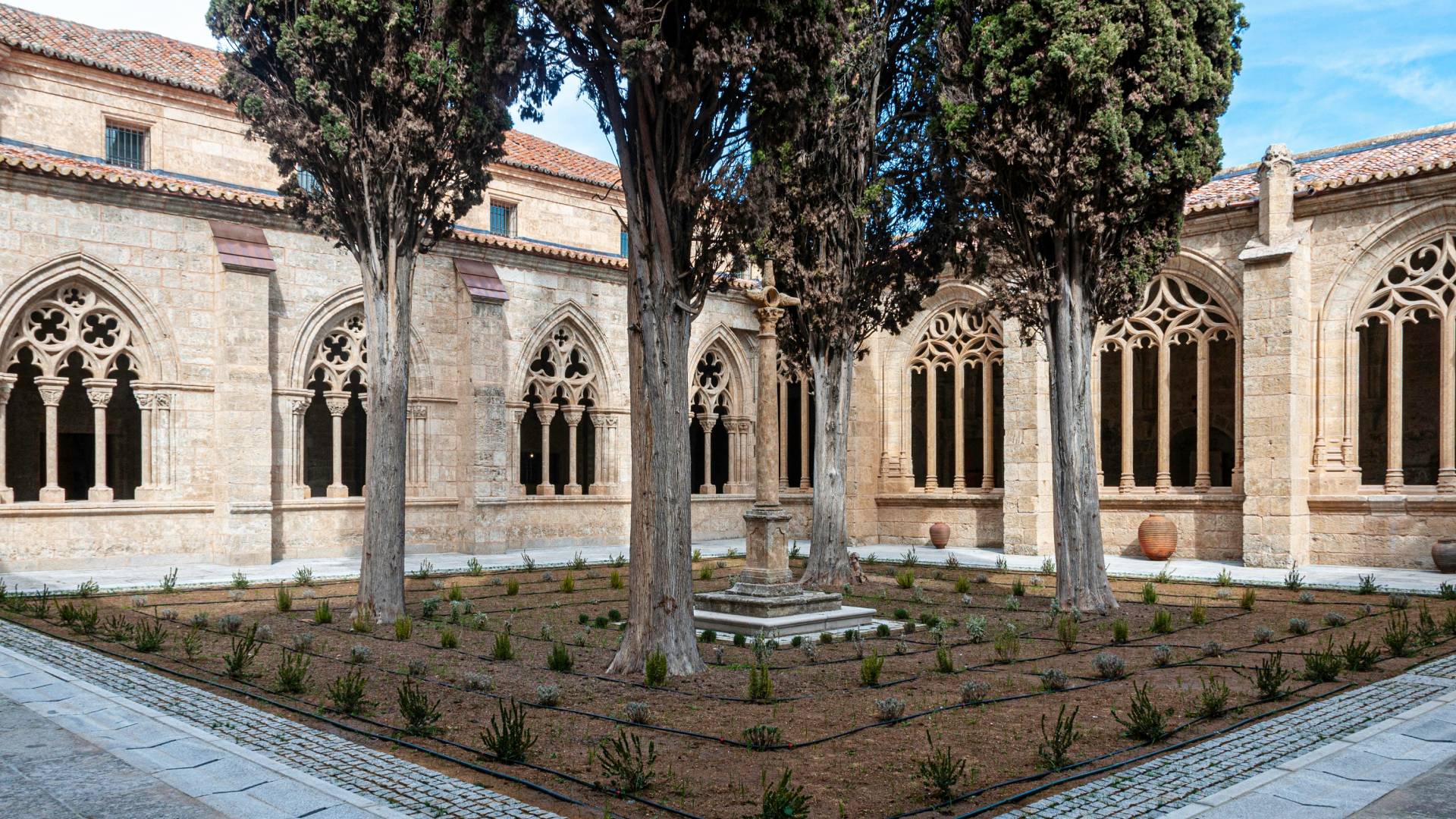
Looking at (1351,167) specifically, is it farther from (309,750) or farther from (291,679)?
(309,750)

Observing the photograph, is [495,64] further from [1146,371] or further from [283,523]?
[1146,371]

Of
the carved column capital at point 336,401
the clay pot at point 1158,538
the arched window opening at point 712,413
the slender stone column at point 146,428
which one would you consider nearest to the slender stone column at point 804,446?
the arched window opening at point 712,413

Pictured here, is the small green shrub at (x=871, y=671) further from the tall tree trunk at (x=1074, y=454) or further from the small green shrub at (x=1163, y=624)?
the tall tree trunk at (x=1074, y=454)

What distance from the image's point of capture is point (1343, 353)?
51.0 ft

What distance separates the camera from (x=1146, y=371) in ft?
82.2

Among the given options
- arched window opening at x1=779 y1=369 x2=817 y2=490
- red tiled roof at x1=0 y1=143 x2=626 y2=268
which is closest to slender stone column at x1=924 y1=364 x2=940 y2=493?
arched window opening at x1=779 y1=369 x2=817 y2=490

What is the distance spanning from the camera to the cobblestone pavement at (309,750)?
14.1ft

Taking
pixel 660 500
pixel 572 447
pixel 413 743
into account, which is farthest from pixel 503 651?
pixel 572 447

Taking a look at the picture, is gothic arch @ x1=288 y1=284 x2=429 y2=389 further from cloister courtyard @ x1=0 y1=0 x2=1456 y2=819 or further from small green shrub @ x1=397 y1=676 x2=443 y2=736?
small green shrub @ x1=397 y1=676 x2=443 y2=736

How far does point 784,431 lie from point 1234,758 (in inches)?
704

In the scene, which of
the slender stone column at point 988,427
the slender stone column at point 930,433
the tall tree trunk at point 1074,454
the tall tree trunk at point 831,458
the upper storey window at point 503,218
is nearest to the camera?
the tall tree trunk at point 1074,454

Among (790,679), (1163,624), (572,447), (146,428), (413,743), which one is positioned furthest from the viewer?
(572,447)

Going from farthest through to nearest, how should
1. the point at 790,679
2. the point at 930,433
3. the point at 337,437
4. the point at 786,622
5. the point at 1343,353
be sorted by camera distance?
the point at 930,433, the point at 337,437, the point at 1343,353, the point at 786,622, the point at 790,679

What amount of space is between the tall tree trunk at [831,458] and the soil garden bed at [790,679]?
900 mm
